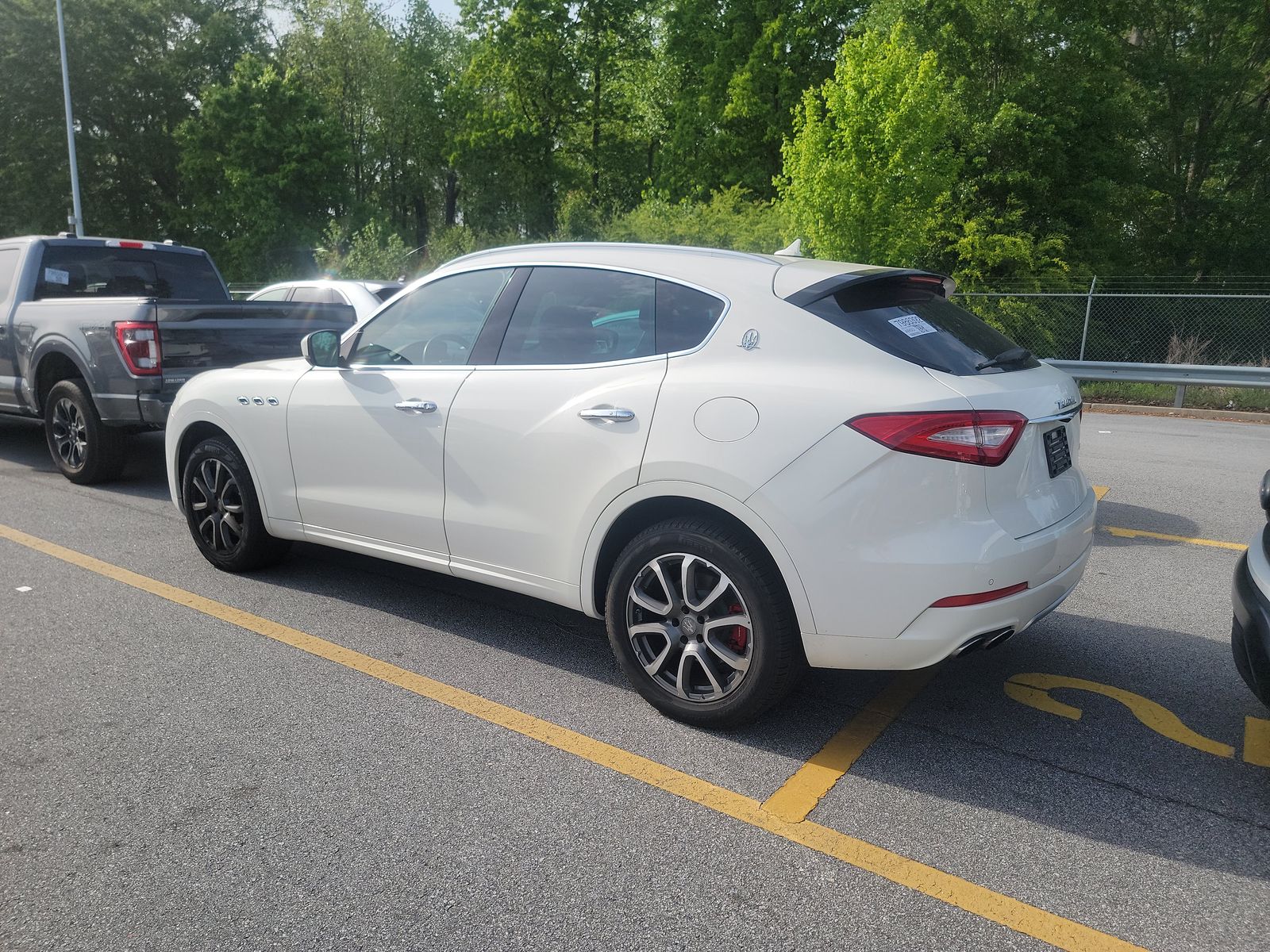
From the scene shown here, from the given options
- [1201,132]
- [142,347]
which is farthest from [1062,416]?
[1201,132]

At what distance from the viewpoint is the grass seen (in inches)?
580

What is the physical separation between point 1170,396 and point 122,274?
15.0 m

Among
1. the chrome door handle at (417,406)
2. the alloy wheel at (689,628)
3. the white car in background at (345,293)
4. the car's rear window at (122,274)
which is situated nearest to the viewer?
the alloy wheel at (689,628)

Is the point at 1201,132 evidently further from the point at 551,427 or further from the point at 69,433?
the point at 551,427

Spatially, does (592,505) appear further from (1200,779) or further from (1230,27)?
(1230,27)

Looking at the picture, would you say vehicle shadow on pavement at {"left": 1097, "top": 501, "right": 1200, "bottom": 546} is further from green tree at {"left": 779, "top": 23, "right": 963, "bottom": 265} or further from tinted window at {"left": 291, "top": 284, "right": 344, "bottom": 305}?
green tree at {"left": 779, "top": 23, "right": 963, "bottom": 265}

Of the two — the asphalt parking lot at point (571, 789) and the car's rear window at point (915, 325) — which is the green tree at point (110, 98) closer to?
the asphalt parking lot at point (571, 789)

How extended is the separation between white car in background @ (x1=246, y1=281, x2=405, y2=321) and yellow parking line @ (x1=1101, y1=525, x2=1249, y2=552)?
6.55 meters

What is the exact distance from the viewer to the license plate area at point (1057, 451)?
336 centimetres

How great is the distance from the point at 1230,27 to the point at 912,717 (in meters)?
28.3

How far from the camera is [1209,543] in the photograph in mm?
6164

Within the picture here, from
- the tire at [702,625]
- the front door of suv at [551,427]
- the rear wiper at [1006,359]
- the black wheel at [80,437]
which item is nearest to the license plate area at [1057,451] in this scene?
the rear wiper at [1006,359]

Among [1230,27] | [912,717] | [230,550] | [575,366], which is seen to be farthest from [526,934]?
[1230,27]

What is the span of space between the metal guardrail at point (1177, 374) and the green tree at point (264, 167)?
3156 cm
